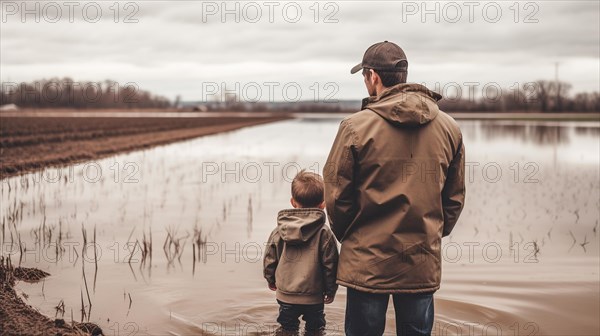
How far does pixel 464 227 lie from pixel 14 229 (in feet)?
21.0

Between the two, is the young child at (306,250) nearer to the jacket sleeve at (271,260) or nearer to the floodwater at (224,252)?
the jacket sleeve at (271,260)

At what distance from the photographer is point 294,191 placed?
433 centimetres

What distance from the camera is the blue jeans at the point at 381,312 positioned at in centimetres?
340

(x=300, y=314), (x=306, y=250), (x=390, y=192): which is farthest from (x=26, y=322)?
(x=390, y=192)

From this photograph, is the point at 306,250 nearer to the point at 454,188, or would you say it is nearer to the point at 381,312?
the point at 381,312

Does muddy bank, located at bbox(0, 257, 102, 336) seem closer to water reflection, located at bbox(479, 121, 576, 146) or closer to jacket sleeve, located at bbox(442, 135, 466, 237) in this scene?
jacket sleeve, located at bbox(442, 135, 466, 237)

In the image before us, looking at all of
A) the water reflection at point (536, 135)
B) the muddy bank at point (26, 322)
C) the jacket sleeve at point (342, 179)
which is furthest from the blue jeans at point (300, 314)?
the water reflection at point (536, 135)

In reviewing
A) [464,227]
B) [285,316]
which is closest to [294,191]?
[285,316]

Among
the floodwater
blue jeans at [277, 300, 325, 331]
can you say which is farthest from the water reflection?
blue jeans at [277, 300, 325, 331]

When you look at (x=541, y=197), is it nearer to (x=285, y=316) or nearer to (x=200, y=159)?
(x=285, y=316)

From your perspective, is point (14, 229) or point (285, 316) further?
point (14, 229)

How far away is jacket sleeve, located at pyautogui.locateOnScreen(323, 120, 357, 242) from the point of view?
326cm

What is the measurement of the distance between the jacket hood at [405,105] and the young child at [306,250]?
1110 millimetres

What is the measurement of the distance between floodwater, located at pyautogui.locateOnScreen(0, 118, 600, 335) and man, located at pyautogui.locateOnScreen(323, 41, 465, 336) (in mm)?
1983
